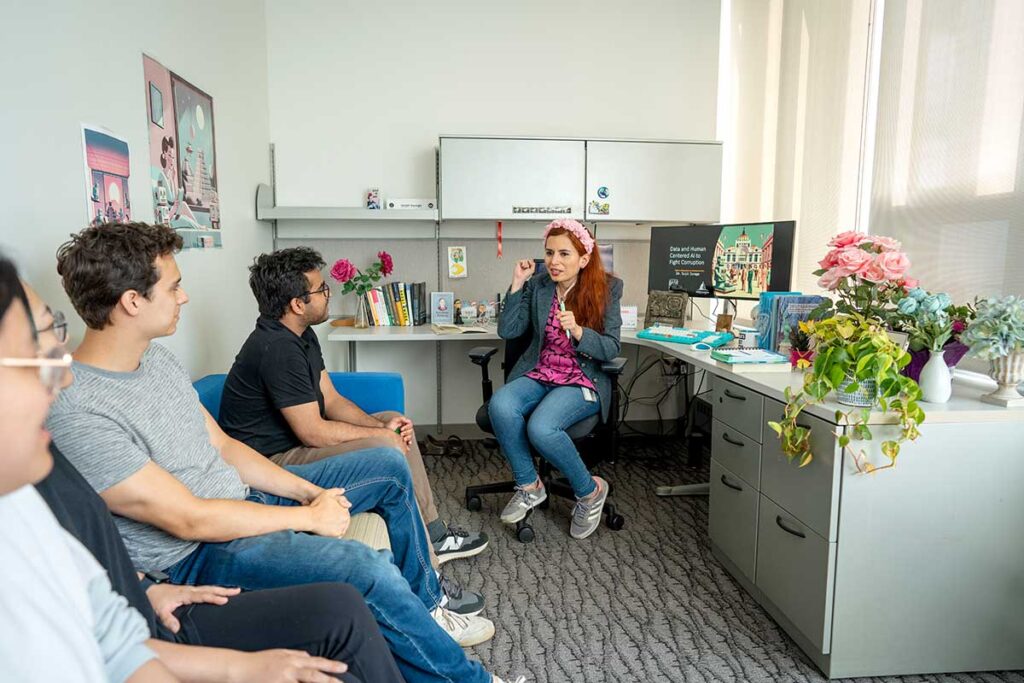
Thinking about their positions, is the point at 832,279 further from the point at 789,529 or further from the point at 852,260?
the point at 789,529

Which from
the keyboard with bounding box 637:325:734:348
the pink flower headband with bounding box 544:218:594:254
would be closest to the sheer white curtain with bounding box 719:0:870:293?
the keyboard with bounding box 637:325:734:348

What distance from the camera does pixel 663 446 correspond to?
12.9 feet

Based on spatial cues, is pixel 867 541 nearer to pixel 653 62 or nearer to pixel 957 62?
pixel 957 62

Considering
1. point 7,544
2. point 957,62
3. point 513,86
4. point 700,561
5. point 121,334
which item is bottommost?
point 700,561

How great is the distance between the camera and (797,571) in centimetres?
185

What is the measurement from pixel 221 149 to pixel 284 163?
82cm

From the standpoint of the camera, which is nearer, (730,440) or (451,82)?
(730,440)

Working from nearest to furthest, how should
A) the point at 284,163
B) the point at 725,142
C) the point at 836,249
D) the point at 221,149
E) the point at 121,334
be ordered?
1. the point at 121,334
2. the point at 836,249
3. the point at 221,149
4. the point at 284,163
5. the point at 725,142

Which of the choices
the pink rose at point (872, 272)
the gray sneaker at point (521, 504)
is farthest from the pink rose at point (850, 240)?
the gray sneaker at point (521, 504)

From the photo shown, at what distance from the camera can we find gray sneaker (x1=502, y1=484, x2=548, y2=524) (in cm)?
265

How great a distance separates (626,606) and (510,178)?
222cm

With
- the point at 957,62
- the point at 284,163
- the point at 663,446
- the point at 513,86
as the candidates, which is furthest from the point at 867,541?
the point at 284,163

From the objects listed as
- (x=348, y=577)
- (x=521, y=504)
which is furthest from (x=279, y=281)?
(x=521, y=504)

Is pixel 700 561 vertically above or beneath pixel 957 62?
beneath
